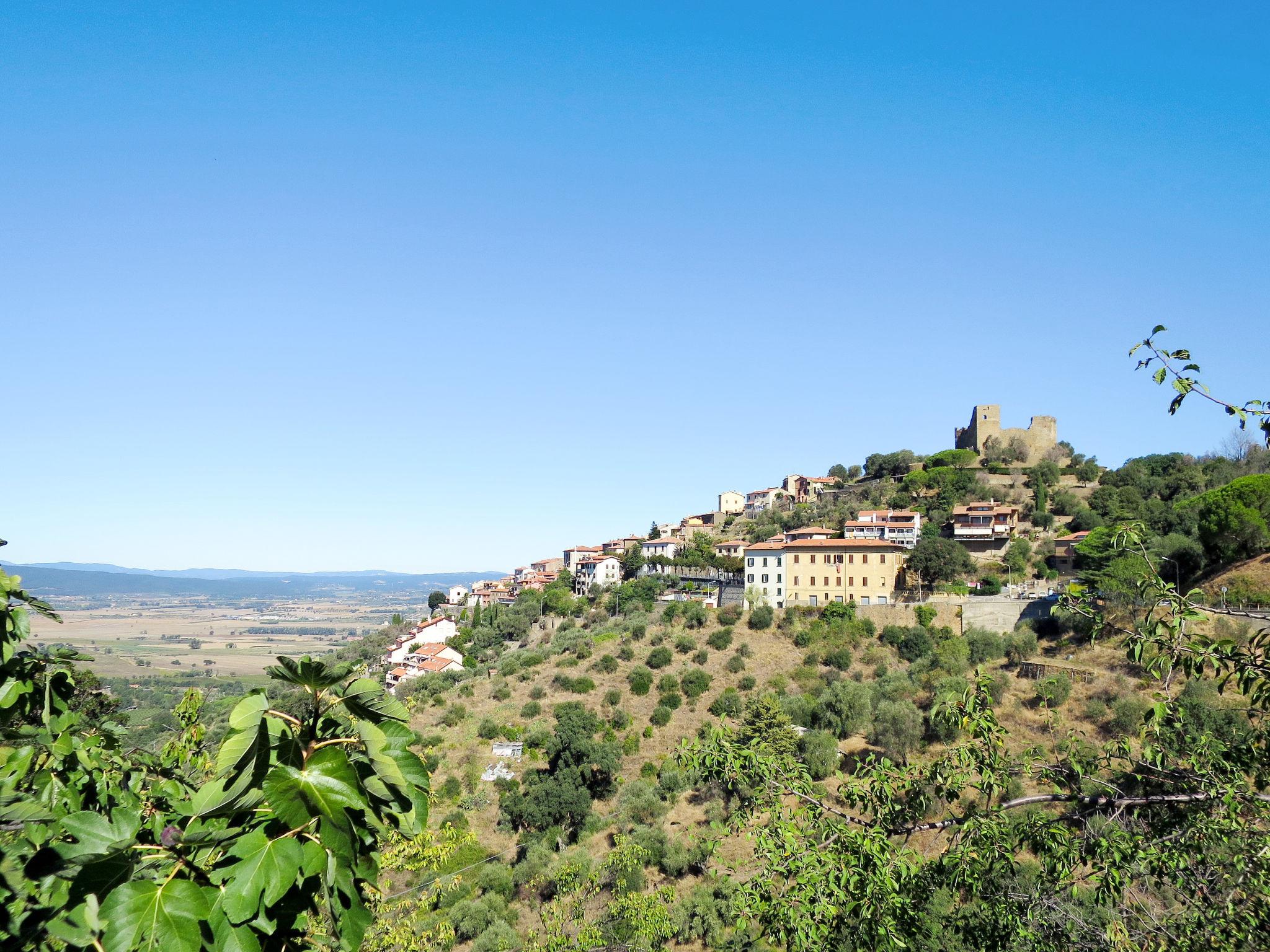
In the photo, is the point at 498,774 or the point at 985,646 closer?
the point at 498,774

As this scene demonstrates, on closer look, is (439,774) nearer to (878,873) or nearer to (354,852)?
(878,873)

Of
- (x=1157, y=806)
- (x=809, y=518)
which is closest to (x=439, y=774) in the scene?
(x=1157, y=806)

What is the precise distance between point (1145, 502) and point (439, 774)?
155 ft

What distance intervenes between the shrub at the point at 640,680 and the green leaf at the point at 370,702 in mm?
35913

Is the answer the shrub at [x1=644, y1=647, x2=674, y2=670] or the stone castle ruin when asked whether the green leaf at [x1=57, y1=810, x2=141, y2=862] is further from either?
the stone castle ruin

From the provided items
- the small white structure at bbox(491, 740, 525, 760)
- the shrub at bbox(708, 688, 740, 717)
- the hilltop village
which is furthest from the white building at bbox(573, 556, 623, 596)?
the small white structure at bbox(491, 740, 525, 760)

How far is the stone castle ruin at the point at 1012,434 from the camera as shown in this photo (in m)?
68.2

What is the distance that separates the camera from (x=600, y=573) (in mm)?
70875

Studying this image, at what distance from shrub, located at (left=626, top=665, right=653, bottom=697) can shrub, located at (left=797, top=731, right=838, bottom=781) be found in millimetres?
9746

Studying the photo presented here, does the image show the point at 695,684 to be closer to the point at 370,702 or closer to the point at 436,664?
the point at 436,664

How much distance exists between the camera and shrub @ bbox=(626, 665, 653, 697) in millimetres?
36688

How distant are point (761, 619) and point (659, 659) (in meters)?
6.64

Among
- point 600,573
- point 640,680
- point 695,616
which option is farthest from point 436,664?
point 640,680

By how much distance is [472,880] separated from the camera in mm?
21641
